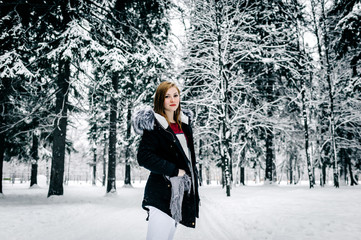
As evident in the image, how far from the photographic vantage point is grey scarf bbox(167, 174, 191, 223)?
2.29 meters

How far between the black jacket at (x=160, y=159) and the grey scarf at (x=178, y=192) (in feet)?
0.14

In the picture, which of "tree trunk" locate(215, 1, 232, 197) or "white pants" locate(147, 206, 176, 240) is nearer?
"white pants" locate(147, 206, 176, 240)

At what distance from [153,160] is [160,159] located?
66mm

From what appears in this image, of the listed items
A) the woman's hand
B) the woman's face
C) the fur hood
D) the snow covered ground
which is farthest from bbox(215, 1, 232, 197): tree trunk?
the woman's hand

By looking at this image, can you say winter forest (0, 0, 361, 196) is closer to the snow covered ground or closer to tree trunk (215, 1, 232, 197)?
tree trunk (215, 1, 232, 197)

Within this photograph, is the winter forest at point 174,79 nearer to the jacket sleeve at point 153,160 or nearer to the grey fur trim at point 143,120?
the jacket sleeve at point 153,160

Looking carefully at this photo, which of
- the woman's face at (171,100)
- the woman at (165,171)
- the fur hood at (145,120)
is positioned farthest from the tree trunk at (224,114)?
the fur hood at (145,120)

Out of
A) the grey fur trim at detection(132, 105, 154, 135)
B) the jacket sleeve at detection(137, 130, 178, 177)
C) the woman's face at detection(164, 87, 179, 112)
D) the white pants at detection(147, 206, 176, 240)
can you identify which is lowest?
the white pants at detection(147, 206, 176, 240)

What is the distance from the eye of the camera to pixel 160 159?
2.20 m

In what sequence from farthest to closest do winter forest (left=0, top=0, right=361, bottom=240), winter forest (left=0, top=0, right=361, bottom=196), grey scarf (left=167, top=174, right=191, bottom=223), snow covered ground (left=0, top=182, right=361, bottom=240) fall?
winter forest (left=0, top=0, right=361, bottom=196)
winter forest (left=0, top=0, right=361, bottom=240)
snow covered ground (left=0, top=182, right=361, bottom=240)
grey scarf (left=167, top=174, right=191, bottom=223)

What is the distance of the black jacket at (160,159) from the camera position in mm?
2213

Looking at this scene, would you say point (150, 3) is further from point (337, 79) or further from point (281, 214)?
point (337, 79)

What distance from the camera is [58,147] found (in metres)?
11.3

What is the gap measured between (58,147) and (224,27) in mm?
10011
